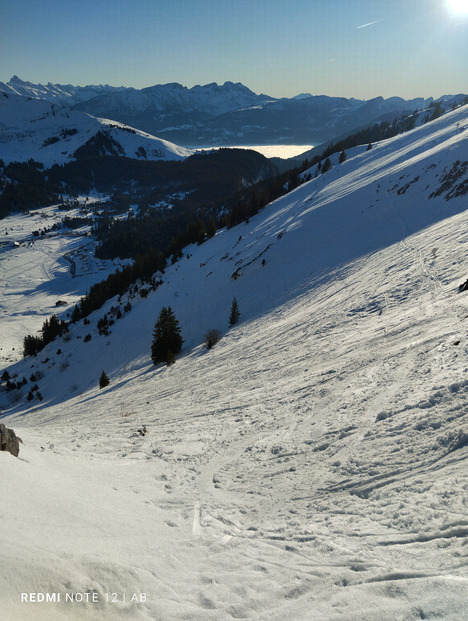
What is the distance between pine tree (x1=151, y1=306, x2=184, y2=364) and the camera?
28203 mm

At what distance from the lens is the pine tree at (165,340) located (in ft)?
92.5

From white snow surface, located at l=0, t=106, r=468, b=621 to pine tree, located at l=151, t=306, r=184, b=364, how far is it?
478cm

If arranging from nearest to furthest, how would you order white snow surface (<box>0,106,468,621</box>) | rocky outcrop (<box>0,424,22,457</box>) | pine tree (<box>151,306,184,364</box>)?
white snow surface (<box>0,106,468,621</box>)
rocky outcrop (<box>0,424,22,457</box>)
pine tree (<box>151,306,184,364</box>)

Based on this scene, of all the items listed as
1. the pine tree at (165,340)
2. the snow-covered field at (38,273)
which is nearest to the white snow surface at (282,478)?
the pine tree at (165,340)

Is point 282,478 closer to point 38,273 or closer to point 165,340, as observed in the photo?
point 165,340

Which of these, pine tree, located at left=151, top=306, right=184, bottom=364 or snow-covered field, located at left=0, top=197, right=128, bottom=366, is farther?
snow-covered field, located at left=0, top=197, right=128, bottom=366

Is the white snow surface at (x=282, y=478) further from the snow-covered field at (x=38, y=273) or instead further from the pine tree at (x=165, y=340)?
the snow-covered field at (x=38, y=273)

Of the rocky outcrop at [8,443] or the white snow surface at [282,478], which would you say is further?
the rocky outcrop at [8,443]

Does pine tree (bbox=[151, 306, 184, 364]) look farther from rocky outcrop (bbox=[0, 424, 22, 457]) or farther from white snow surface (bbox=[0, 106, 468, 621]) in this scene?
rocky outcrop (bbox=[0, 424, 22, 457])

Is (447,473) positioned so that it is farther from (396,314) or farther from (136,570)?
(396,314)

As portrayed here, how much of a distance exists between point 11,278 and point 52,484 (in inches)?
5539

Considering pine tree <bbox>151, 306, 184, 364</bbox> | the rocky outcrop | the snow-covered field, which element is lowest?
pine tree <bbox>151, 306, 184, 364</bbox>

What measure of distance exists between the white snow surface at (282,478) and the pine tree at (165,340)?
15.7 ft

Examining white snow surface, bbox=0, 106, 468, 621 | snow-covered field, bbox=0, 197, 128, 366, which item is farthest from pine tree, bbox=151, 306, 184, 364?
snow-covered field, bbox=0, 197, 128, 366
